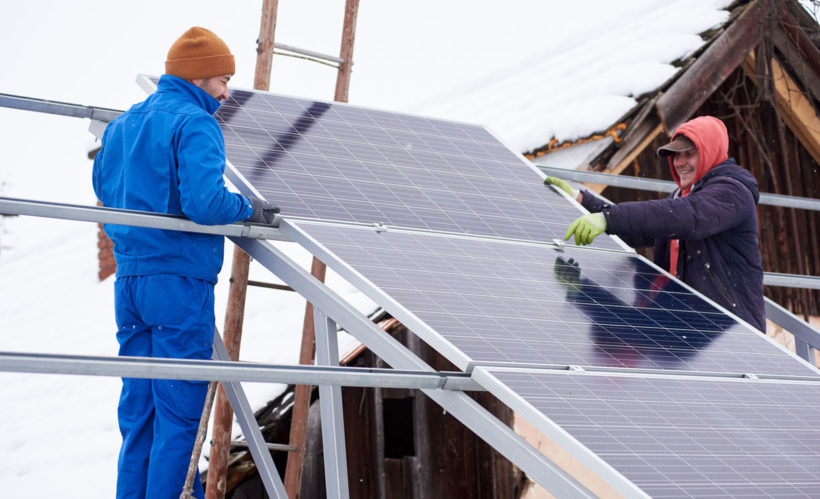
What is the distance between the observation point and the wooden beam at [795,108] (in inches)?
370

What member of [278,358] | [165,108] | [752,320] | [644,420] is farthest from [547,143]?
[644,420]

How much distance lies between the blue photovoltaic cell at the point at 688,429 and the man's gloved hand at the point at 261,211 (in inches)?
47.9

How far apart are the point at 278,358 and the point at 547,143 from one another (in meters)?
2.58

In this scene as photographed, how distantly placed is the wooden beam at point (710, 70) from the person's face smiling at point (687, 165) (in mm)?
2704

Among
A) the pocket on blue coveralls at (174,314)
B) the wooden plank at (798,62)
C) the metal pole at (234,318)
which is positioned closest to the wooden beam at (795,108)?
the wooden plank at (798,62)

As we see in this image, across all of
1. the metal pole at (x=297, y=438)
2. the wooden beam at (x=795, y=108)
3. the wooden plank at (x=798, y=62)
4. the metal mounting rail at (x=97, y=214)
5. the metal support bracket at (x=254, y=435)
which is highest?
the wooden plank at (x=798, y=62)

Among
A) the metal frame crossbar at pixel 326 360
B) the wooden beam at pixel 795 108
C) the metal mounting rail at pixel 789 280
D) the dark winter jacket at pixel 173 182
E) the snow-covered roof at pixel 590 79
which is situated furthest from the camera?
the wooden beam at pixel 795 108

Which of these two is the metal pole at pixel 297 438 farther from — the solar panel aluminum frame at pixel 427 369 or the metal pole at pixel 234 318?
the solar panel aluminum frame at pixel 427 369

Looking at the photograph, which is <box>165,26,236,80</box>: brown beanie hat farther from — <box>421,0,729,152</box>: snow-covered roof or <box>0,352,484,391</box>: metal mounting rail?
<box>421,0,729,152</box>: snow-covered roof

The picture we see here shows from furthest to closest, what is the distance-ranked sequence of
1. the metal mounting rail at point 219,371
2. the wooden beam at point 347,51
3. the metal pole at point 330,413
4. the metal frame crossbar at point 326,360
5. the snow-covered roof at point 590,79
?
the snow-covered roof at point 590,79
the wooden beam at point 347,51
the metal pole at point 330,413
the metal frame crossbar at point 326,360
the metal mounting rail at point 219,371

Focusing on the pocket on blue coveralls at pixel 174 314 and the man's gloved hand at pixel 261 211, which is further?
the man's gloved hand at pixel 261 211

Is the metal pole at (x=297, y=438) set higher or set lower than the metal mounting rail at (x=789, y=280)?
lower

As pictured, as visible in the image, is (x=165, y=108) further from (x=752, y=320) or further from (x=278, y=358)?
(x=278, y=358)

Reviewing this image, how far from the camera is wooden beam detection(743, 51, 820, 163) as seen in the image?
9.39m
